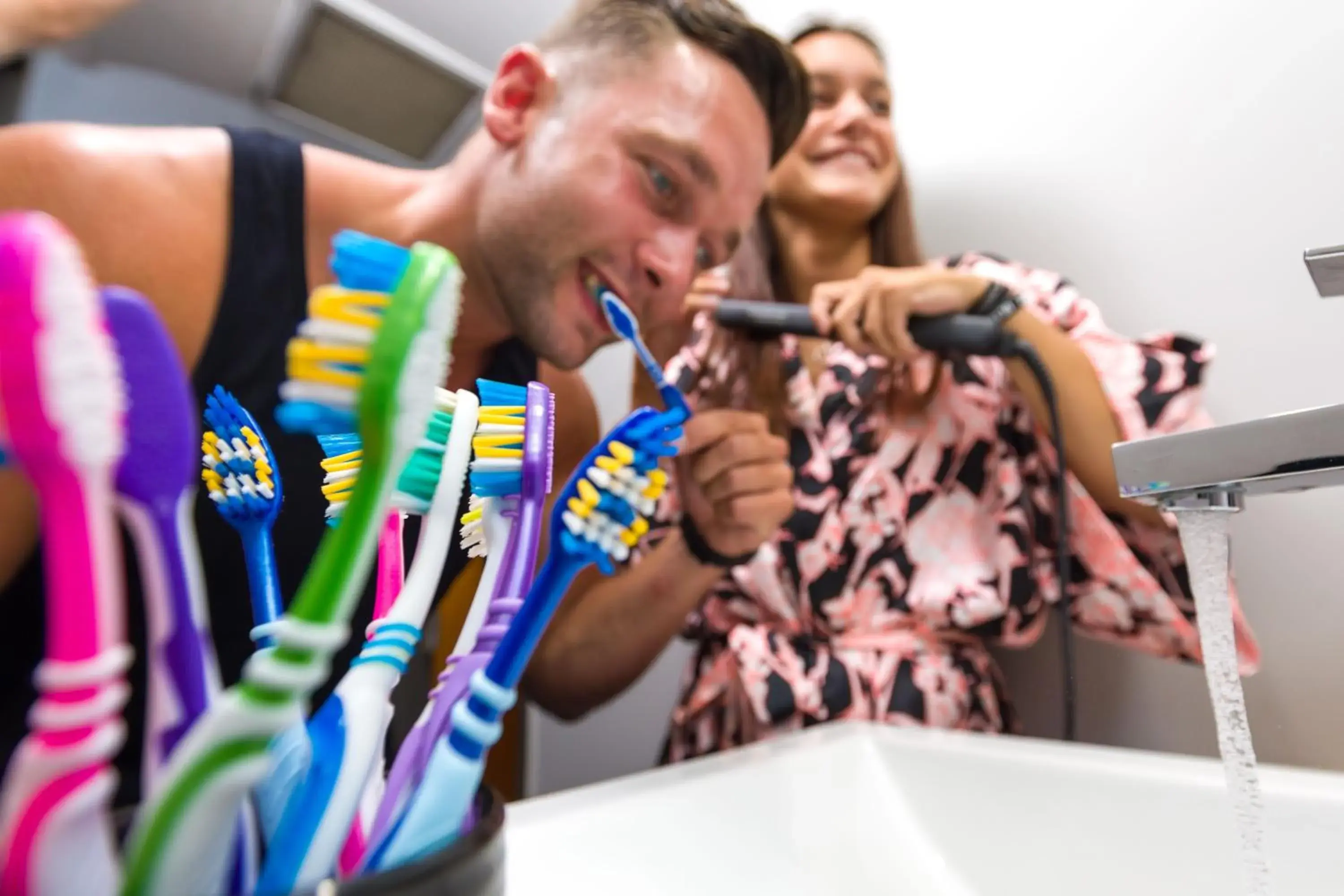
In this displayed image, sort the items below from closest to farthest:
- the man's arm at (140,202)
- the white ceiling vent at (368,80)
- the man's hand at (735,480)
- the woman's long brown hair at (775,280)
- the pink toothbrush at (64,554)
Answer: the pink toothbrush at (64,554) → the man's arm at (140,202) → the white ceiling vent at (368,80) → the man's hand at (735,480) → the woman's long brown hair at (775,280)

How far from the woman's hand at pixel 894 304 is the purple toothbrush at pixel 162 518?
1.94ft

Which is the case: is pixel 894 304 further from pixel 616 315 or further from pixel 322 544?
pixel 322 544

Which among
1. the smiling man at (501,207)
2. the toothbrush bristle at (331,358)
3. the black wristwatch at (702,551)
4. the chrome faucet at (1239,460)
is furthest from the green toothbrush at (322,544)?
the black wristwatch at (702,551)

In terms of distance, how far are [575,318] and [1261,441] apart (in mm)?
393

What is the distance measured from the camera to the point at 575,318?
54 cm

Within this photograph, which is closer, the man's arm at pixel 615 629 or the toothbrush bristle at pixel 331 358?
the toothbrush bristle at pixel 331 358

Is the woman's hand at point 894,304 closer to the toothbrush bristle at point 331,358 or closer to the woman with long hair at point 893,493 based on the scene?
the woman with long hair at point 893,493

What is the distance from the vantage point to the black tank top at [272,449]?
22 cm

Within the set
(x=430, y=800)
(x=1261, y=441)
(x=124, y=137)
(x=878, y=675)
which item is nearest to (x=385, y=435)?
(x=430, y=800)

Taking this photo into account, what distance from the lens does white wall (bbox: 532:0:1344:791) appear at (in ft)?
1.81

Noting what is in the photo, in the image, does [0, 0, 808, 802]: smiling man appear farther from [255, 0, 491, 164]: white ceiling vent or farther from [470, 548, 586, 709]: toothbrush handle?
[470, 548, 586, 709]: toothbrush handle

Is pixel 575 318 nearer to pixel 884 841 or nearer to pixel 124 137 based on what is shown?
pixel 124 137

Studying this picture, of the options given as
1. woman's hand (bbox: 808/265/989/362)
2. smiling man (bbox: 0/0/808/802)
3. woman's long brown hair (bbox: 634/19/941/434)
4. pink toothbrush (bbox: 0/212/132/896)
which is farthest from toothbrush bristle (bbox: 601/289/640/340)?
pink toothbrush (bbox: 0/212/132/896)

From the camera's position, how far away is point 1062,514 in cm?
64
